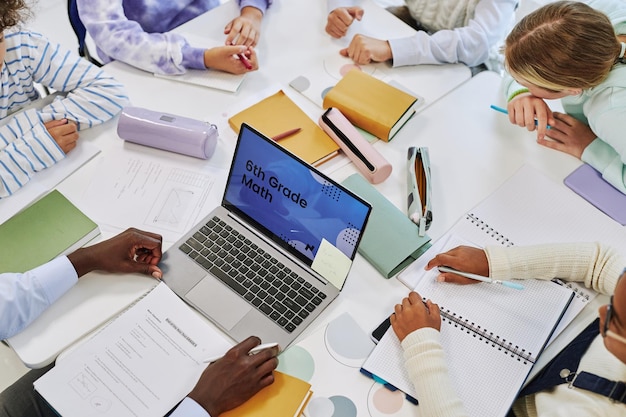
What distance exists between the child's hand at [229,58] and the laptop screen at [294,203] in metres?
0.42

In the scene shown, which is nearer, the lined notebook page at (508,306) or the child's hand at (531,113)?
the lined notebook page at (508,306)

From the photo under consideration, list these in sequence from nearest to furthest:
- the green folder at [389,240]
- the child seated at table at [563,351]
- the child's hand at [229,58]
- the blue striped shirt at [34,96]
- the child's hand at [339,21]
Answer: the child seated at table at [563,351] < the green folder at [389,240] < the blue striped shirt at [34,96] < the child's hand at [229,58] < the child's hand at [339,21]

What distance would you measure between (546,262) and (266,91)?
2.47 feet

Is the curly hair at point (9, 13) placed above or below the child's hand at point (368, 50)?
above

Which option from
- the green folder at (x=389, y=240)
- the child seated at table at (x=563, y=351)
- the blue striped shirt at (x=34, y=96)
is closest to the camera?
the child seated at table at (x=563, y=351)

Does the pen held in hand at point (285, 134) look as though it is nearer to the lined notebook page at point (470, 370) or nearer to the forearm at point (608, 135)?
the lined notebook page at point (470, 370)

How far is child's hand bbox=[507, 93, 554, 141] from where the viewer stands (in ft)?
4.41

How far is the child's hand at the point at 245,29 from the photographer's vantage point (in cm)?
152

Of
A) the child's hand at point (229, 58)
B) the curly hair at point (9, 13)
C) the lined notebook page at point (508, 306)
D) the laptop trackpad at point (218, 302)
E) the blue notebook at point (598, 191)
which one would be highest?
the curly hair at point (9, 13)

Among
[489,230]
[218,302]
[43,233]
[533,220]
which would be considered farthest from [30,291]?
[533,220]

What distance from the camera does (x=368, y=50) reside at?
1.49 metres

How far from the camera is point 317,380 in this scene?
3.23 ft

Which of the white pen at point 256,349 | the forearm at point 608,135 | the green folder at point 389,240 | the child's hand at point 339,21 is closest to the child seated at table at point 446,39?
the child's hand at point 339,21

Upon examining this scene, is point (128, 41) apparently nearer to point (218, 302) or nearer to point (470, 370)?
point (218, 302)
